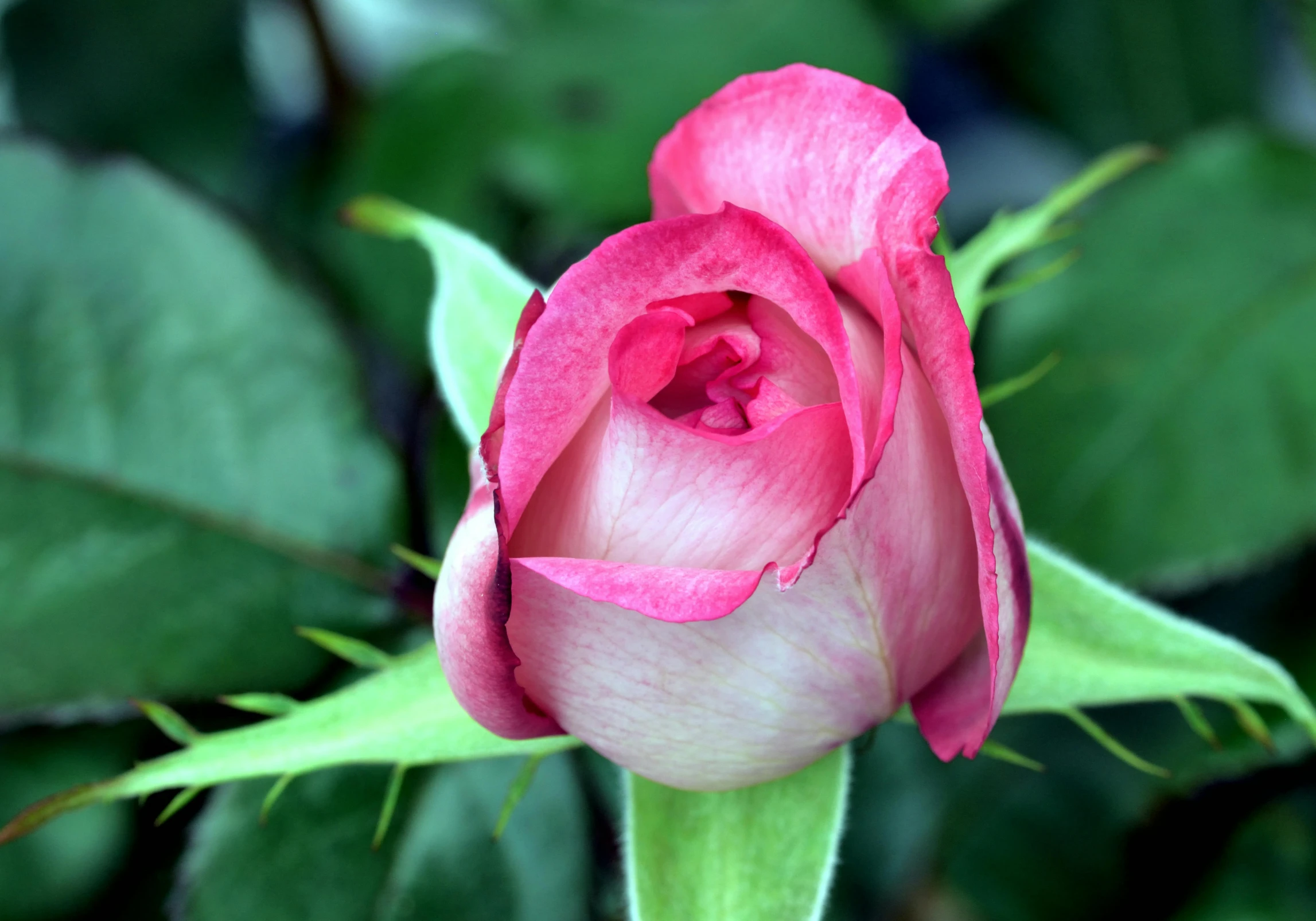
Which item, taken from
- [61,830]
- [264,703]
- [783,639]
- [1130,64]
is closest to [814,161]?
[783,639]

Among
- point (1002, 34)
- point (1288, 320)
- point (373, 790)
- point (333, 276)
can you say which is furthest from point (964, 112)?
point (373, 790)

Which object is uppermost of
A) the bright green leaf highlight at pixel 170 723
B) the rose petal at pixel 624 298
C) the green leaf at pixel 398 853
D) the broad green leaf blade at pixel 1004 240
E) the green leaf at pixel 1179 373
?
the rose petal at pixel 624 298

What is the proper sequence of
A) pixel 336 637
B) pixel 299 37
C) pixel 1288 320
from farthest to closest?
1. pixel 299 37
2. pixel 1288 320
3. pixel 336 637

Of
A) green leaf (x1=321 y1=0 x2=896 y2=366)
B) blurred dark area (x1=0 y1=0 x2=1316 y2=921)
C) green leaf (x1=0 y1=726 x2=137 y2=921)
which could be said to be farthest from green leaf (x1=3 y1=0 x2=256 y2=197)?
green leaf (x1=0 y1=726 x2=137 y2=921)

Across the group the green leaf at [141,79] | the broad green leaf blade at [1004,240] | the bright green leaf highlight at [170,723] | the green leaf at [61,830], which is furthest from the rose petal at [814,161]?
the green leaf at [141,79]

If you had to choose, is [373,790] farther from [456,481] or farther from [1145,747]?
[1145,747]

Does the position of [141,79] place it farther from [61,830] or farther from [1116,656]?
[1116,656]

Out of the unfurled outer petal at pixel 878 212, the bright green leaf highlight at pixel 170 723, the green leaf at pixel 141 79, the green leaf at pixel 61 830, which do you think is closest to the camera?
the unfurled outer petal at pixel 878 212

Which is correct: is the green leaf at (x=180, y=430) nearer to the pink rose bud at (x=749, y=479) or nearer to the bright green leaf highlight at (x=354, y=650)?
the bright green leaf highlight at (x=354, y=650)
